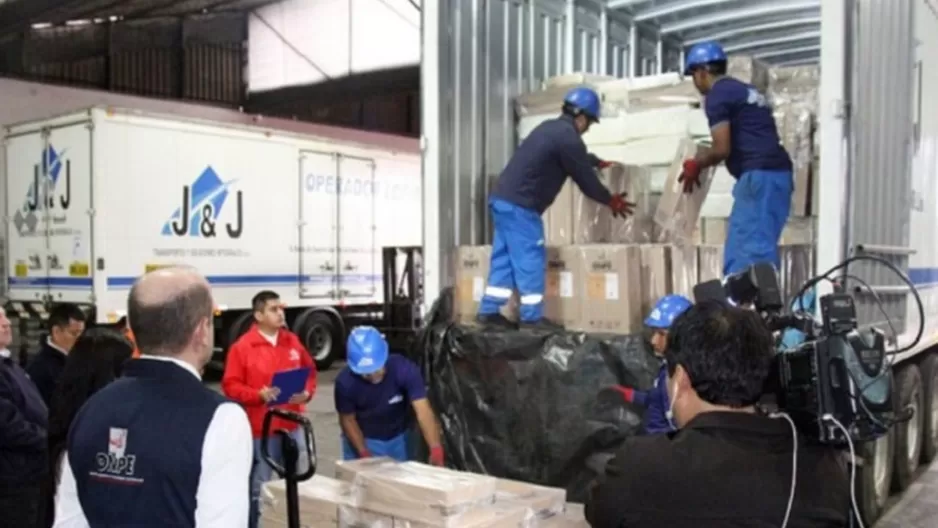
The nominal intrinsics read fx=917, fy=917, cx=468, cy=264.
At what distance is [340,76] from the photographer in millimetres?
19656

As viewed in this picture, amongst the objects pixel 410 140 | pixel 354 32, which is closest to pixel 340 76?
pixel 354 32

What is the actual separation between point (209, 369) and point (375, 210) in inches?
128

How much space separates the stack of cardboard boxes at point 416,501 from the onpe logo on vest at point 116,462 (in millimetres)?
1240

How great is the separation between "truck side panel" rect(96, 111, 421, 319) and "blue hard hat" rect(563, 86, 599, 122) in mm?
6546

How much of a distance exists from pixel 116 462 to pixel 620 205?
3.87 metres

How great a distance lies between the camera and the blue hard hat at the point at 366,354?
4617mm

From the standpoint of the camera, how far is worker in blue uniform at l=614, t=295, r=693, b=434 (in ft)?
12.1

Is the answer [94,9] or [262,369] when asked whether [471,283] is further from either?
[94,9]

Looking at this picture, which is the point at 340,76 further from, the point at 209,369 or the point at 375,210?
the point at 209,369

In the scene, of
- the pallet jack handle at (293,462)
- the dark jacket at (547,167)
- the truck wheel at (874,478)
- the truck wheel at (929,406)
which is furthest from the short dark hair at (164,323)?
the truck wheel at (929,406)

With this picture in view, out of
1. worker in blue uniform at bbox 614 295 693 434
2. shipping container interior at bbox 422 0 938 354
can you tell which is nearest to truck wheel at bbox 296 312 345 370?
shipping container interior at bbox 422 0 938 354

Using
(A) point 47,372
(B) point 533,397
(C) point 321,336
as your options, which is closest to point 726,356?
(B) point 533,397

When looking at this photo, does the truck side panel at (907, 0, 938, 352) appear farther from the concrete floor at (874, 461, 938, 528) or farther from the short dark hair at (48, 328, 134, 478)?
the short dark hair at (48, 328, 134, 478)

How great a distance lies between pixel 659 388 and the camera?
372cm
